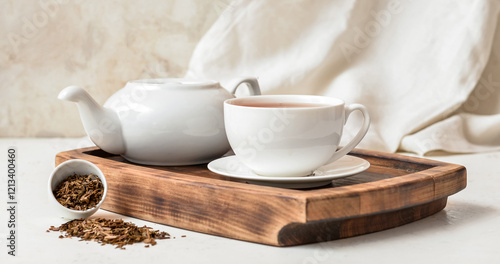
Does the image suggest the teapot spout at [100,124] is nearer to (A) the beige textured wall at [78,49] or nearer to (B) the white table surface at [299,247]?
(B) the white table surface at [299,247]

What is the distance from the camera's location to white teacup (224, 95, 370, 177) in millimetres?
890

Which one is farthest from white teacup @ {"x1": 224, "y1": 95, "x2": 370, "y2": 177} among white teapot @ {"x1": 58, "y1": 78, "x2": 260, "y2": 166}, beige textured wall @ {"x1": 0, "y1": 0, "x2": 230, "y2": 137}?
beige textured wall @ {"x1": 0, "y1": 0, "x2": 230, "y2": 137}

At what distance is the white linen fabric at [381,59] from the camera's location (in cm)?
169

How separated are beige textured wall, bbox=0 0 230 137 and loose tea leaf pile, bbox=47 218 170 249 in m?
1.06

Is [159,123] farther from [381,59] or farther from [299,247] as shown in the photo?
[381,59]

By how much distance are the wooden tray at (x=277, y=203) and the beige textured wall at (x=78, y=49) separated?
0.97 meters

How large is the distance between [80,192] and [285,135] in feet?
1.08

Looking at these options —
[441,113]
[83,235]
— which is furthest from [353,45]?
[83,235]

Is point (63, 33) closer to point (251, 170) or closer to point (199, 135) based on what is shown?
point (199, 135)

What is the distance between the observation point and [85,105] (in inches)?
41.9

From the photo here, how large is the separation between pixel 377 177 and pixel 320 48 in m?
0.83

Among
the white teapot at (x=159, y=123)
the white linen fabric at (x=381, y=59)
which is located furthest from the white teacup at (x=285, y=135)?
the white linen fabric at (x=381, y=59)

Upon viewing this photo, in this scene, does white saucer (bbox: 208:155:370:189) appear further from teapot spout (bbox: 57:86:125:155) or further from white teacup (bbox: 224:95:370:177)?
teapot spout (bbox: 57:86:125:155)

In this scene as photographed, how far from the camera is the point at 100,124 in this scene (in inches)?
42.2
